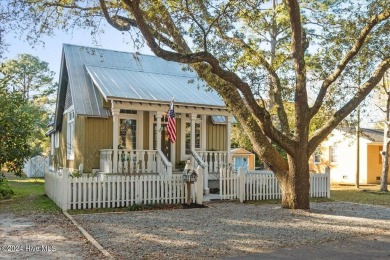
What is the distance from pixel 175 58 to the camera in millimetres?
10703

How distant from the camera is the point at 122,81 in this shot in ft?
59.5

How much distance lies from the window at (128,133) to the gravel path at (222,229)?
232 inches

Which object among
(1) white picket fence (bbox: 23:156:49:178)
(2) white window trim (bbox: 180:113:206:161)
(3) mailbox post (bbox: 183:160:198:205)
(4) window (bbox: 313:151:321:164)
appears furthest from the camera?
(1) white picket fence (bbox: 23:156:49:178)

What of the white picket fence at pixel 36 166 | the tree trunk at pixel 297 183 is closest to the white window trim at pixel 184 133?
the tree trunk at pixel 297 183

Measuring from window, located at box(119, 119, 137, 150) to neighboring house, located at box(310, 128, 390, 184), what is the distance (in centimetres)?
1704

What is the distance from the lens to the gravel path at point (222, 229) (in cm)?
762

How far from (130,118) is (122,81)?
1780mm

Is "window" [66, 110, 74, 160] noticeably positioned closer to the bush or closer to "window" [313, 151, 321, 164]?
the bush

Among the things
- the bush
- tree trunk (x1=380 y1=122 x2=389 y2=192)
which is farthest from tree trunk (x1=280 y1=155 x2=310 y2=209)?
tree trunk (x1=380 y1=122 x2=389 y2=192)

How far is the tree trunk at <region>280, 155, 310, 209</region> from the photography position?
13.0 metres

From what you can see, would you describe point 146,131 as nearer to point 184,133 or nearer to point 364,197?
point 184,133

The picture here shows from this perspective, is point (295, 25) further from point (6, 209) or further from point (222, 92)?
point (6, 209)

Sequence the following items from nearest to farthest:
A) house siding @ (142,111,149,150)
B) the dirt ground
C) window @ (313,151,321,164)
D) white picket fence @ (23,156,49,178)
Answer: the dirt ground
house siding @ (142,111,149,150)
window @ (313,151,321,164)
white picket fence @ (23,156,49,178)

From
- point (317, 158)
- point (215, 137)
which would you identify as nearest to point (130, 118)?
point (215, 137)
